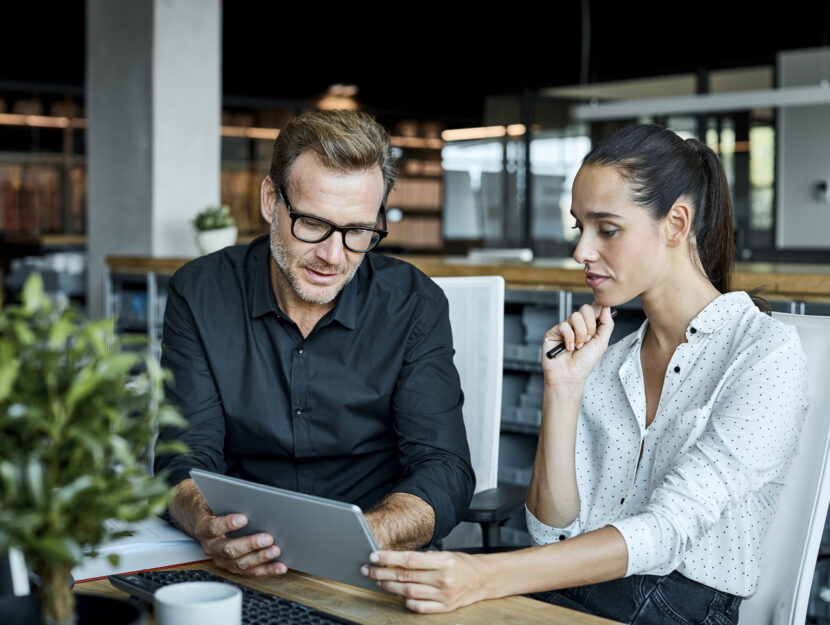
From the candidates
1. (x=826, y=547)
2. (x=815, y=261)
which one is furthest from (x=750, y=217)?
(x=826, y=547)

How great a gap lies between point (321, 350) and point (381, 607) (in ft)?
2.54

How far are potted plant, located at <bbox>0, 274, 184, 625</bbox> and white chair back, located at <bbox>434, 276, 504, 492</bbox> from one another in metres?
1.39

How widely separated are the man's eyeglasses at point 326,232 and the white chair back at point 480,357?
16.3 inches

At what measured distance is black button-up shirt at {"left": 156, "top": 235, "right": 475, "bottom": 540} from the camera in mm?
1812

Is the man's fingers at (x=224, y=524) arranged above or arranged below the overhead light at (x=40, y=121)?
below

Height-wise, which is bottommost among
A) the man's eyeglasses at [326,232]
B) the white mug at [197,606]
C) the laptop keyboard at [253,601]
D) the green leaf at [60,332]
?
the laptop keyboard at [253,601]

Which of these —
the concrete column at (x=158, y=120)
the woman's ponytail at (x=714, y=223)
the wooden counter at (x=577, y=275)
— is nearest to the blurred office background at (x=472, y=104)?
the concrete column at (x=158, y=120)

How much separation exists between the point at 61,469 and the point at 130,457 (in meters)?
0.06

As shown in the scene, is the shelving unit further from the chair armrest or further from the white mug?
the white mug

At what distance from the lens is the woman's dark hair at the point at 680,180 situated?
1.64 m

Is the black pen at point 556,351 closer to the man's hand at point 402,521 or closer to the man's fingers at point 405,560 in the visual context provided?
the man's hand at point 402,521

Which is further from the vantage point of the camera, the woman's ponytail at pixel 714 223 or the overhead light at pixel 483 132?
the overhead light at pixel 483 132

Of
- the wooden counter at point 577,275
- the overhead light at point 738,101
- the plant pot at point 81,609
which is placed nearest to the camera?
the plant pot at point 81,609

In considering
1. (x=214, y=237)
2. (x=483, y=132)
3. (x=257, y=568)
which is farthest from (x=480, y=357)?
(x=483, y=132)
